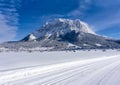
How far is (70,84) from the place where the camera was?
10633 millimetres

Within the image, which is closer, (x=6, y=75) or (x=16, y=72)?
(x=6, y=75)

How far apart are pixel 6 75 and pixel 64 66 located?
31.4ft

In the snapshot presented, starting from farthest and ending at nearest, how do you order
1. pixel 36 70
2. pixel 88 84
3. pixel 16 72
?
pixel 36 70, pixel 16 72, pixel 88 84

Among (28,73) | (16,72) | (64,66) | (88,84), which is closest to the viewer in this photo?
(88,84)

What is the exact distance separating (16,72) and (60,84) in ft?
13.8

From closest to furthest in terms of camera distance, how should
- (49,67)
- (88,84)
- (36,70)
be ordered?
(88,84), (36,70), (49,67)

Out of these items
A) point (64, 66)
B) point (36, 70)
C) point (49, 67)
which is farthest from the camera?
point (64, 66)

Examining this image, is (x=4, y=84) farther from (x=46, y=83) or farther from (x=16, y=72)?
(x=16, y=72)

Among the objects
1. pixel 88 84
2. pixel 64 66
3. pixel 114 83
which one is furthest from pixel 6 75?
pixel 64 66

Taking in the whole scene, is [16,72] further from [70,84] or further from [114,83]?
[114,83]

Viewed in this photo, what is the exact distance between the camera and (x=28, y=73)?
15.1m

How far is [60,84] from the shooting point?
418 inches

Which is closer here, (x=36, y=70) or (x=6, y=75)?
(x=6, y=75)

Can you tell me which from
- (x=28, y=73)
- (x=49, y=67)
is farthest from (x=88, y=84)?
(x=49, y=67)
